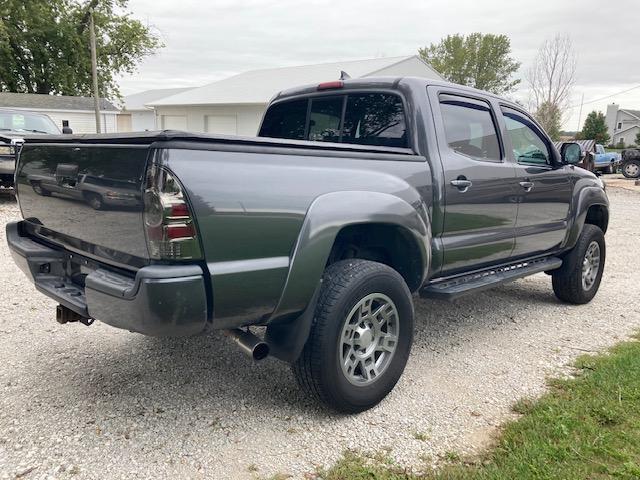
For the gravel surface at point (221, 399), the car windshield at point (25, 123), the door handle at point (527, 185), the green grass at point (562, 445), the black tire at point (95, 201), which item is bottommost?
the gravel surface at point (221, 399)

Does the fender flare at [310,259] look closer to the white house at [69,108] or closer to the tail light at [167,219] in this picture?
the tail light at [167,219]

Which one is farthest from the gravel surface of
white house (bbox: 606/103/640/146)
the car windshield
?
white house (bbox: 606/103/640/146)

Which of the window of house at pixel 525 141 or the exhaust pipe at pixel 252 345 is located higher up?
the window of house at pixel 525 141

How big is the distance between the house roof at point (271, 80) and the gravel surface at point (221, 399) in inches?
696

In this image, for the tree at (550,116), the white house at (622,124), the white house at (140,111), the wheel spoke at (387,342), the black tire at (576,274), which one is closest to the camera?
the wheel spoke at (387,342)

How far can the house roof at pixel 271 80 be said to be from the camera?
881 inches

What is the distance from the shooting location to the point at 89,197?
2684mm

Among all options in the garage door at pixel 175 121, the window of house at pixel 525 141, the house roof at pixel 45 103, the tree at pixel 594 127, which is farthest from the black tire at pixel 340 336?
the tree at pixel 594 127

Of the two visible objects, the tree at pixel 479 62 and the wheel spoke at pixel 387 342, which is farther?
the tree at pixel 479 62

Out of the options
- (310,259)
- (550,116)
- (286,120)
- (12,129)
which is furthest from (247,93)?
(310,259)

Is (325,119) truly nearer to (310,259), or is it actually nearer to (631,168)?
(310,259)

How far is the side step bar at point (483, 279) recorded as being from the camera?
3713 mm

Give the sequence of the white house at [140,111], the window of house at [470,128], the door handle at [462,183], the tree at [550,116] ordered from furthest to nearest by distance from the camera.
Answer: the white house at [140,111]
the tree at [550,116]
the window of house at [470,128]
the door handle at [462,183]

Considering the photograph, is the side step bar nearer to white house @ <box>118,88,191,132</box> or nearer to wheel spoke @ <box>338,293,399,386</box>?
wheel spoke @ <box>338,293,399,386</box>
